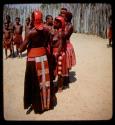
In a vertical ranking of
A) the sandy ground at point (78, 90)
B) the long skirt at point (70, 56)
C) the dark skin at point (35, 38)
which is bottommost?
the sandy ground at point (78, 90)

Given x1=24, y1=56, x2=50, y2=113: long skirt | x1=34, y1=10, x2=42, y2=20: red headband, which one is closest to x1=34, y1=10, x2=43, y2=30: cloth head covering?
x1=34, y1=10, x2=42, y2=20: red headband

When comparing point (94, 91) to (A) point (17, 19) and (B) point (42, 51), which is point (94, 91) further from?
(A) point (17, 19)

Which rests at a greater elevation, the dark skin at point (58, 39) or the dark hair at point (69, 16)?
the dark hair at point (69, 16)

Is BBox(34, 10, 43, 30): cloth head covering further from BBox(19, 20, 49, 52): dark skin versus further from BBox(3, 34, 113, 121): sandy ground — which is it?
BBox(3, 34, 113, 121): sandy ground

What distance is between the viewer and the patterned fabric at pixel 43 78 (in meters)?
3.21

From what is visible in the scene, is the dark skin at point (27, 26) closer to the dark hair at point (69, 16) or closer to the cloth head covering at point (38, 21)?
the cloth head covering at point (38, 21)

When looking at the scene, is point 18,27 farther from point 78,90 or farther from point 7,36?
point 78,90

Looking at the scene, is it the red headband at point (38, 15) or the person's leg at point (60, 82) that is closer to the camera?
the red headband at point (38, 15)

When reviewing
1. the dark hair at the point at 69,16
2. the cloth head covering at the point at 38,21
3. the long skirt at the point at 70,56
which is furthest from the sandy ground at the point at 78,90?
the cloth head covering at the point at 38,21

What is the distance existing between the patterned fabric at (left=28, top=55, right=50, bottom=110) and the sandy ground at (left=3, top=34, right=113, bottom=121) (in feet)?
0.25

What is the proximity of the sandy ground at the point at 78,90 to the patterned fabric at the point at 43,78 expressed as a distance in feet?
0.25

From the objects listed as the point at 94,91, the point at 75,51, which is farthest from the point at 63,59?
the point at 94,91

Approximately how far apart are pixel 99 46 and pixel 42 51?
0.45 meters

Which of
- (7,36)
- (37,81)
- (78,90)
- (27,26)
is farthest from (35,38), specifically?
(78,90)
